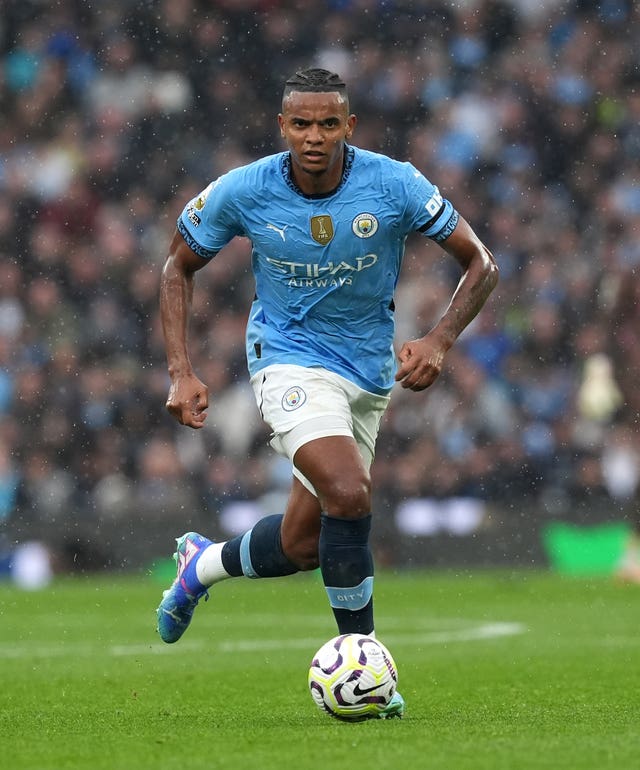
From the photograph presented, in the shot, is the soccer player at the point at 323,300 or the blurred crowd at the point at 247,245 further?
the blurred crowd at the point at 247,245

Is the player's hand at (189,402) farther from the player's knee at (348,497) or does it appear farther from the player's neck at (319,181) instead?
the player's neck at (319,181)

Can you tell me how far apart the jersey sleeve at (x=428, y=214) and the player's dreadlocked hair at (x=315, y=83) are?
0.40m

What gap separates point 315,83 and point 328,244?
1.90 feet

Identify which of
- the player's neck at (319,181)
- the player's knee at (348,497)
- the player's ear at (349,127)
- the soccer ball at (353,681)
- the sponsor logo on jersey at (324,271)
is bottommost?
the soccer ball at (353,681)

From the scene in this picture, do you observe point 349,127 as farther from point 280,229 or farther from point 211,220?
point 211,220

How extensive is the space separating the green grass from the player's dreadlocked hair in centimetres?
222

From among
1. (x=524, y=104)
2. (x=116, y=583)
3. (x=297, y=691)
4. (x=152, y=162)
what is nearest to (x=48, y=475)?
(x=116, y=583)

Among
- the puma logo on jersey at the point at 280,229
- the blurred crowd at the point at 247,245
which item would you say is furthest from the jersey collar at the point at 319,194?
the blurred crowd at the point at 247,245

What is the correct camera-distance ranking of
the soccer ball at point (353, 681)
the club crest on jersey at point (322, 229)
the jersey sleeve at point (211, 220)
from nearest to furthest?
the soccer ball at point (353, 681)
the club crest on jersey at point (322, 229)
the jersey sleeve at point (211, 220)

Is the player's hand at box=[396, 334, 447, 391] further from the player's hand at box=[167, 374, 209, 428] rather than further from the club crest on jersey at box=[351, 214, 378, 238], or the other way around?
the player's hand at box=[167, 374, 209, 428]

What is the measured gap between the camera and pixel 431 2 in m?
19.0

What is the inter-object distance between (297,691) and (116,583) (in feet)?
26.5

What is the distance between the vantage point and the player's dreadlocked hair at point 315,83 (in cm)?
590

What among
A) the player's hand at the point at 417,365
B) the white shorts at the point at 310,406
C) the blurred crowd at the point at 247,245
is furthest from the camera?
the blurred crowd at the point at 247,245
